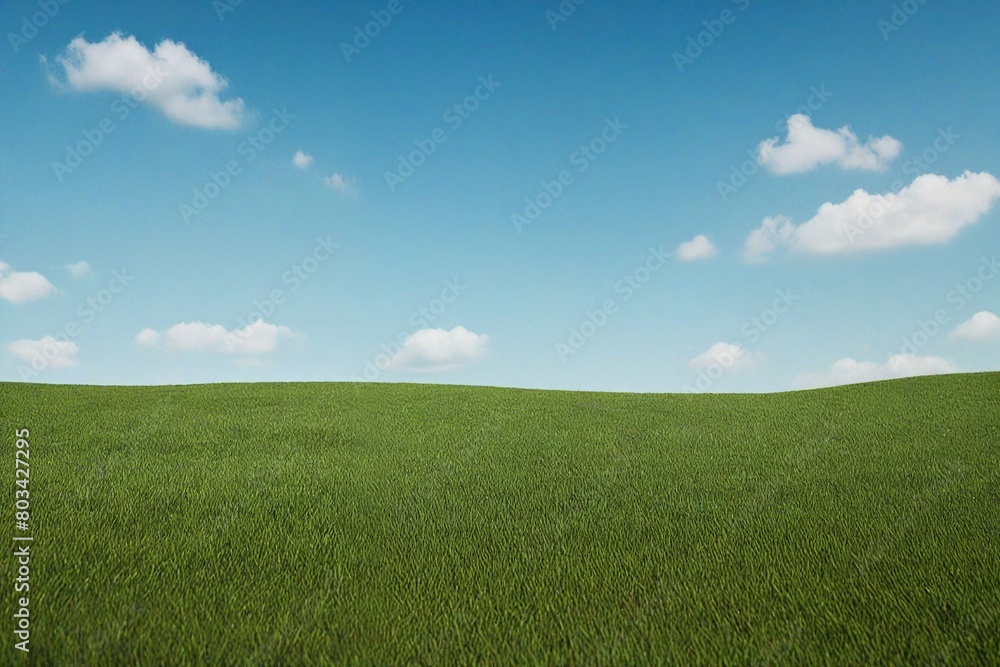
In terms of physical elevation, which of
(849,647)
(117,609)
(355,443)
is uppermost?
(355,443)

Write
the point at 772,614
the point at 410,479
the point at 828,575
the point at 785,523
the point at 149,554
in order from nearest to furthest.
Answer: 1. the point at 772,614
2. the point at 828,575
3. the point at 149,554
4. the point at 785,523
5. the point at 410,479

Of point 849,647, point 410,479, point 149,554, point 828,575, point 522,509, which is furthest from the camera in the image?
point 410,479

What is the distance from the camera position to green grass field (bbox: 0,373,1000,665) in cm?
417

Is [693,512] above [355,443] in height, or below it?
below

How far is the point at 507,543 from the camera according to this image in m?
5.98

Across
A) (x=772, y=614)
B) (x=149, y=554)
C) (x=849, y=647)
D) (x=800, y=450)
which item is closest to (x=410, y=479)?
(x=149, y=554)

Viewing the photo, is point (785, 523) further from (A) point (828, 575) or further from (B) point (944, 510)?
(B) point (944, 510)

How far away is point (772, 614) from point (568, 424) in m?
7.76

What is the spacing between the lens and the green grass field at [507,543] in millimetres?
4172

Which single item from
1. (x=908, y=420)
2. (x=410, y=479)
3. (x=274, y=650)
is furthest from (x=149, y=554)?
(x=908, y=420)

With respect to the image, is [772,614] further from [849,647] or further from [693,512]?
[693,512]

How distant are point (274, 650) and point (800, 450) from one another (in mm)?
8583

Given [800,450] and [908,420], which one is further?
[908,420]

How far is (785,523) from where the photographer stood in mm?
6441
